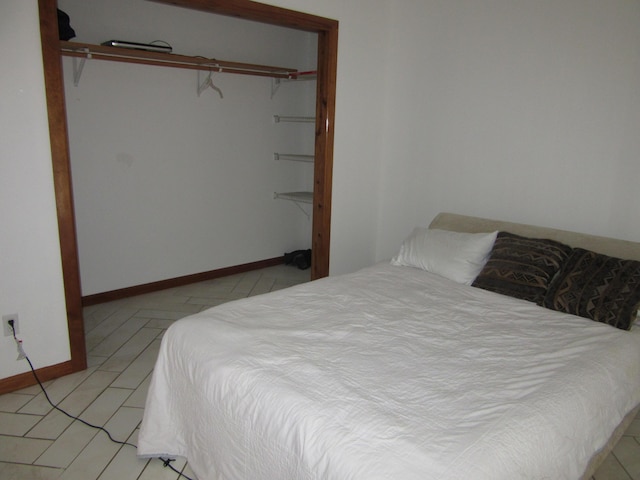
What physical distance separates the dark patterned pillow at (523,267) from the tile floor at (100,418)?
0.81m

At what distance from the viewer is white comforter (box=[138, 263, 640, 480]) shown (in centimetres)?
129

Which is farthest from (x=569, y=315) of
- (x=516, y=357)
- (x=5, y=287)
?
(x=5, y=287)

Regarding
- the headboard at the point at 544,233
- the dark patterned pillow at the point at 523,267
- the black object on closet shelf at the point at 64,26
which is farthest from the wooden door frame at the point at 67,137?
A: the dark patterned pillow at the point at 523,267

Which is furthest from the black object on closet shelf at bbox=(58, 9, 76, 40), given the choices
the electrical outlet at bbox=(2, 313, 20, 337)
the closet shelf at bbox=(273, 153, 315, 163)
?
the closet shelf at bbox=(273, 153, 315, 163)

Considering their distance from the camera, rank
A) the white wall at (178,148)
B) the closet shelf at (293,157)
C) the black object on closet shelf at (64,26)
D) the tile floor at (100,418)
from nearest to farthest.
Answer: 1. the tile floor at (100,418)
2. the black object on closet shelf at (64,26)
3. the white wall at (178,148)
4. the closet shelf at (293,157)

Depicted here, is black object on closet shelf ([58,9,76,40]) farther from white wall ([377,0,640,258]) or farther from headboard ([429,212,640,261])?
headboard ([429,212,640,261])

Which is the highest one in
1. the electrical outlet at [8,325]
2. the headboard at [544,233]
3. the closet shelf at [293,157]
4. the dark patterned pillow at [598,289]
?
the closet shelf at [293,157]

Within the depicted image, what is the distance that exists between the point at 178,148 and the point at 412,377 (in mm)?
3062

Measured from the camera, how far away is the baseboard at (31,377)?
2.48m

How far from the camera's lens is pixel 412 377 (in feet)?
5.28

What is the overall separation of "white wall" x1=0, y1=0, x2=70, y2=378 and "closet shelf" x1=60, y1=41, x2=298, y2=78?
2.12ft

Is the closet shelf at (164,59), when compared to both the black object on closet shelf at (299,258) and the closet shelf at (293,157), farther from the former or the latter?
the black object on closet shelf at (299,258)

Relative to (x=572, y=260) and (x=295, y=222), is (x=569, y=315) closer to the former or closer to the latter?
(x=572, y=260)

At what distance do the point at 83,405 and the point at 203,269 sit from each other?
79.8 inches
